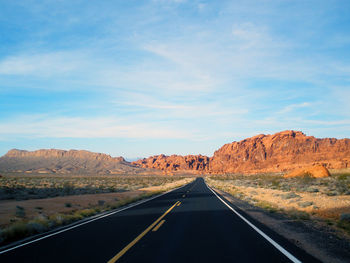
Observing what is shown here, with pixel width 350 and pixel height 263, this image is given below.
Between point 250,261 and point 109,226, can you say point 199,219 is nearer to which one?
point 109,226

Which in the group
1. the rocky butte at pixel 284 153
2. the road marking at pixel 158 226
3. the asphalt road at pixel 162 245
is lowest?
the road marking at pixel 158 226

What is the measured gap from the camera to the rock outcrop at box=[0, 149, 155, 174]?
15012 centimetres

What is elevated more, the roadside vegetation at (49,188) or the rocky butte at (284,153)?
the rocky butte at (284,153)

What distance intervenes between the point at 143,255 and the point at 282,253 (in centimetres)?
344

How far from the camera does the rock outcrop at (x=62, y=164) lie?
150 meters

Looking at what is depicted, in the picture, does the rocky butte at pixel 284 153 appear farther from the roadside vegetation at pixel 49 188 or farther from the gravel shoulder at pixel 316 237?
the gravel shoulder at pixel 316 237

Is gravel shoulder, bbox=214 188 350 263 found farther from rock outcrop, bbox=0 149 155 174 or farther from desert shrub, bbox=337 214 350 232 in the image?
rock outcrop, bbox=0 149 155 174

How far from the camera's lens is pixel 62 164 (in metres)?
165

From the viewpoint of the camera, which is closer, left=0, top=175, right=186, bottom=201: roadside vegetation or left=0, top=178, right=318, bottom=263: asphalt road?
left=0, top=178, right=318, bottom=263: asphalt road

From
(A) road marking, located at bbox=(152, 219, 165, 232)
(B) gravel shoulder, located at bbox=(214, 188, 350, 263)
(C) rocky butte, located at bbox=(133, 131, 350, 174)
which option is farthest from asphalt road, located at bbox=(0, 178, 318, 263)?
(C) rocky butte, located at bbox=(133, 131, 350, 174)

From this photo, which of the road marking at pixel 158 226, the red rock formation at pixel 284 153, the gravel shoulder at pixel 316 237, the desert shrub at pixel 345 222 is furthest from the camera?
the red rock formation at pixel 284 153

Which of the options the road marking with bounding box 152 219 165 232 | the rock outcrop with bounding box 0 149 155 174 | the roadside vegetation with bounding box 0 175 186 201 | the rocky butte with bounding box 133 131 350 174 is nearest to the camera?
the road marking with bounding box 152 219 165 232

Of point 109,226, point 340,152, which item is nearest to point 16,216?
point 109,226

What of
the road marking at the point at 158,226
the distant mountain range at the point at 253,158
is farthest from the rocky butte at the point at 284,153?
the road marking at the point at 158,226
